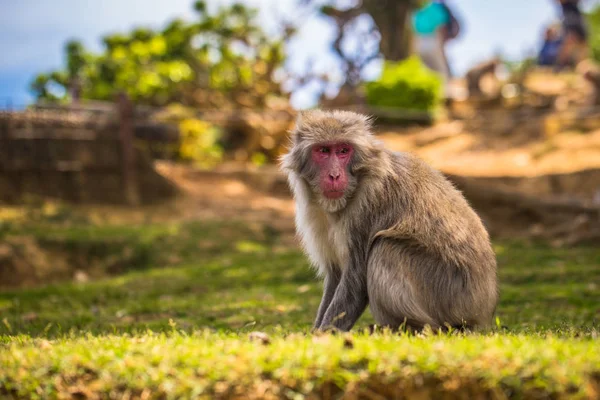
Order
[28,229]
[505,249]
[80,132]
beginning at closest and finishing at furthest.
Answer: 1. [505,249]
2. [28,229]
3. [80,132]

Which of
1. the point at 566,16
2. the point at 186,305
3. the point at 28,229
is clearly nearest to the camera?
Answer: the point at 186,305

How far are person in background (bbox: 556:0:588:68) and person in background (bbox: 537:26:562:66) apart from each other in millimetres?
699

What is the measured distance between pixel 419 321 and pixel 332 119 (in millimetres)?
1594

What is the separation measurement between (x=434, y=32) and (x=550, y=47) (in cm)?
543

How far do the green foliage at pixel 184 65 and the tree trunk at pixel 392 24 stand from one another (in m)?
4.90

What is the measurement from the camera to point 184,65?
26.1 meters

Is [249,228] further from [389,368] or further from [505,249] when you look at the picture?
[389,368]

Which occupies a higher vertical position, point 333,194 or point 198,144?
point 333,194

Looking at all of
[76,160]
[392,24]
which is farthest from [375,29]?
[76,160]

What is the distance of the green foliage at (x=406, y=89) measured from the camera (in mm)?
25609

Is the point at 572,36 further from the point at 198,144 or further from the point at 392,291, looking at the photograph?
the point at 392,291

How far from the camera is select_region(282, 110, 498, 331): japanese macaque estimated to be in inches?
207

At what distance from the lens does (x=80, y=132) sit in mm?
16094

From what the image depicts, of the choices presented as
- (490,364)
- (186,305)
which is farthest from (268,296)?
(490,364)
